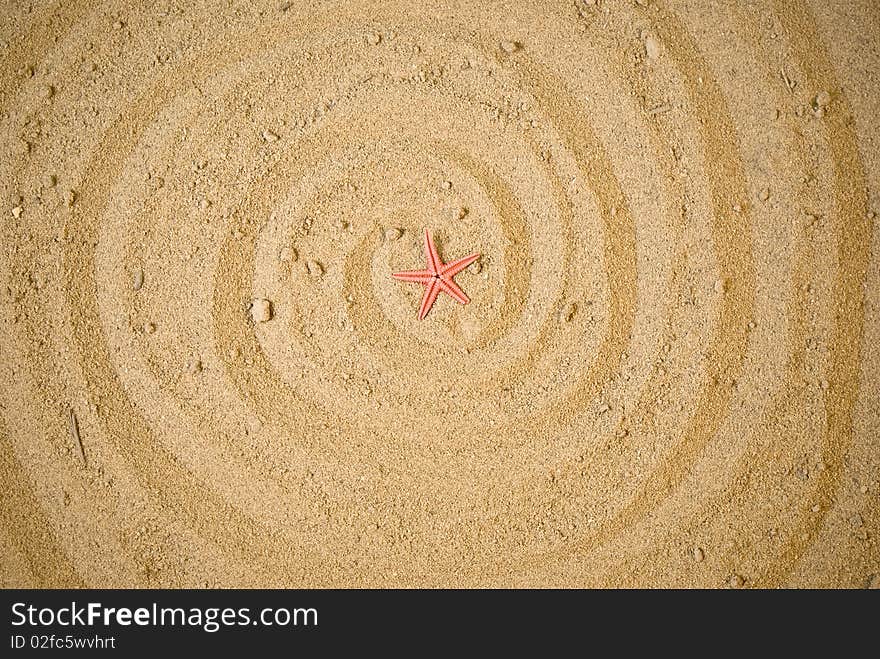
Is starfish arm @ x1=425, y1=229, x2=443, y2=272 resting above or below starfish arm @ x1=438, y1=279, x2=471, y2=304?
above

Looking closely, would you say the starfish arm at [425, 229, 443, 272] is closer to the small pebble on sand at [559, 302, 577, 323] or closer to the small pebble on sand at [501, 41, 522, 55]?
the small pebble on sand at [559, 302, 577, 323]

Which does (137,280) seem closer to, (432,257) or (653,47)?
(432,257)

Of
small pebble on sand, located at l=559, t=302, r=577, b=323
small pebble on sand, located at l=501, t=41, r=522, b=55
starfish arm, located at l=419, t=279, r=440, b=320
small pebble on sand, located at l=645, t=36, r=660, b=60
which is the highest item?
small pebble on sand, located at l=501, t=41, r=522, b=55

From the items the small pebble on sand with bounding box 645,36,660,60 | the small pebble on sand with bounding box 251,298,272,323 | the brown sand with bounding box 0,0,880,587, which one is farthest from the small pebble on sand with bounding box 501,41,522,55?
the small pebble on sand with bounding box 251,298,272,323

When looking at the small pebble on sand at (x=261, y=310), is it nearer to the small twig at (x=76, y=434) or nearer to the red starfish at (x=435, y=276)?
the red starfish at (x=435, y=276)

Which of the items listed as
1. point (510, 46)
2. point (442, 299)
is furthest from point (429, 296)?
point (510, 46)

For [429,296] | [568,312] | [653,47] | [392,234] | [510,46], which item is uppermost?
[510,46]

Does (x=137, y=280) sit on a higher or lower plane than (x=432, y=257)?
higher
